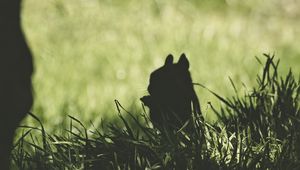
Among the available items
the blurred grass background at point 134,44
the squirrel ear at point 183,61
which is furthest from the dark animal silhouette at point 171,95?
the blurred grass background at point 134,44

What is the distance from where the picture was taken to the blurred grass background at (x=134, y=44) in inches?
166

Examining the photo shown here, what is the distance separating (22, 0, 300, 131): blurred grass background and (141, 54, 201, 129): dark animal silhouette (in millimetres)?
1129

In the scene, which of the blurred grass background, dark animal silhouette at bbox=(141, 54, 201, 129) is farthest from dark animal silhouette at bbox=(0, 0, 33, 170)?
the blurred grass background

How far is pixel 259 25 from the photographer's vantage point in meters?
5.90

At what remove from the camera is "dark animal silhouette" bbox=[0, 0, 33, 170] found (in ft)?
6.18

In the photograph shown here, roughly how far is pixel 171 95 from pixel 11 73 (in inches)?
29.8

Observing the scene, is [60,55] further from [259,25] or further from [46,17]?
[259,25]

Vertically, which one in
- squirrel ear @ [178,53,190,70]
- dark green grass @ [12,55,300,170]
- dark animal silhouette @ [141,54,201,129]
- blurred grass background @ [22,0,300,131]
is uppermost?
blurred grass background @ [22,0,300,131]

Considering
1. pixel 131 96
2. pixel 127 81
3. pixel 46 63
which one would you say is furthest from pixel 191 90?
pixel 46 63

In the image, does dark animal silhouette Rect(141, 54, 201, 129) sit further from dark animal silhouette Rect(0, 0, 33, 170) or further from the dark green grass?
dark animal silhouette Rect(0, 0, 33, 170)

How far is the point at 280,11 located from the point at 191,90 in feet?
12.6

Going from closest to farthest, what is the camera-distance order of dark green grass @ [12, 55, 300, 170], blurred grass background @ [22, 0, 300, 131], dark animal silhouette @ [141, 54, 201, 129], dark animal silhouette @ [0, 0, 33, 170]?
dark animal silhouette @ [0, 0, 33, 170]
dark green grass @ [12, 55, 300, 170]
dark animal silhouette @ [141, 54, 201, 129]
blurred grass background @ [22, 0, 300, 131]

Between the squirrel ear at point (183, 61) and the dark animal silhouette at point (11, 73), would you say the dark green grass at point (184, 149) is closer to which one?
the squirrel ear at point (183, 61)

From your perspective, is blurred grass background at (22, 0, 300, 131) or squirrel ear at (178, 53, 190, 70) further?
blurred grass background at (22, 0, 300, 131)
